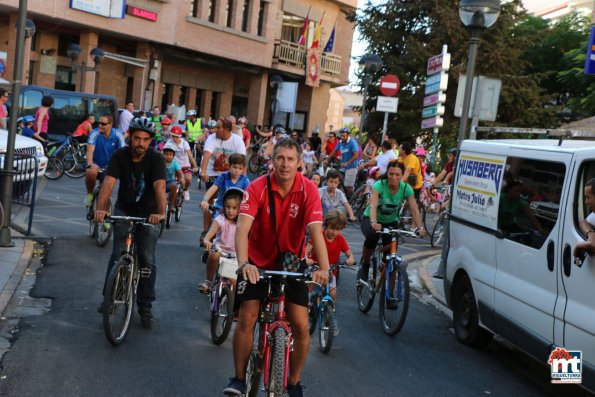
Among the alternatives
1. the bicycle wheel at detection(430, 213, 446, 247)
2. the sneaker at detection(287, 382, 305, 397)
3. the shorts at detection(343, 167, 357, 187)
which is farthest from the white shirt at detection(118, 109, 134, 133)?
the sneaker at detection(287, 382, 305, 397)

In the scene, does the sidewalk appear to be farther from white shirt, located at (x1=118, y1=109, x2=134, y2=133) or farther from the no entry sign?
white shirt, located at (x1=118, y1=109, x2=134, y2=133)

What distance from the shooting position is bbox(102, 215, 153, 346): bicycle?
6691 mm

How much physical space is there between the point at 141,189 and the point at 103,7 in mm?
26994

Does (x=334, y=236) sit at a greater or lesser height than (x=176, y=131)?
lesser

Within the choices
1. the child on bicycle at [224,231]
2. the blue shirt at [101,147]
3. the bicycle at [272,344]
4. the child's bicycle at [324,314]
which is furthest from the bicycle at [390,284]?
the blue shirt at [101,147]

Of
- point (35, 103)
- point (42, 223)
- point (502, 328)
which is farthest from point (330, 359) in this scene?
point (35, 103)

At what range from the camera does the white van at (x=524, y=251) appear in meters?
6.00

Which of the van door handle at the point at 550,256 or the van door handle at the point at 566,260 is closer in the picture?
the van door handle at the point at 566,260

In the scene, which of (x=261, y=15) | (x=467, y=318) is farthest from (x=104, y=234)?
(x=261, y=15)

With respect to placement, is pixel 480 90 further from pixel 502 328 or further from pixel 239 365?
pixel 239 365

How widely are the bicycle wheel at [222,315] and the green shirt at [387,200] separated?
8.01 ft

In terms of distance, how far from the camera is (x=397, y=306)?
26.9 feet

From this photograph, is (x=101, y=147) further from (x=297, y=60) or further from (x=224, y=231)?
(x=297, y=60)

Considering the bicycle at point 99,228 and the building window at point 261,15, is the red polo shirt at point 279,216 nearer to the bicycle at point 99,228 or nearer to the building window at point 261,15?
the bicycle at point 99,228
